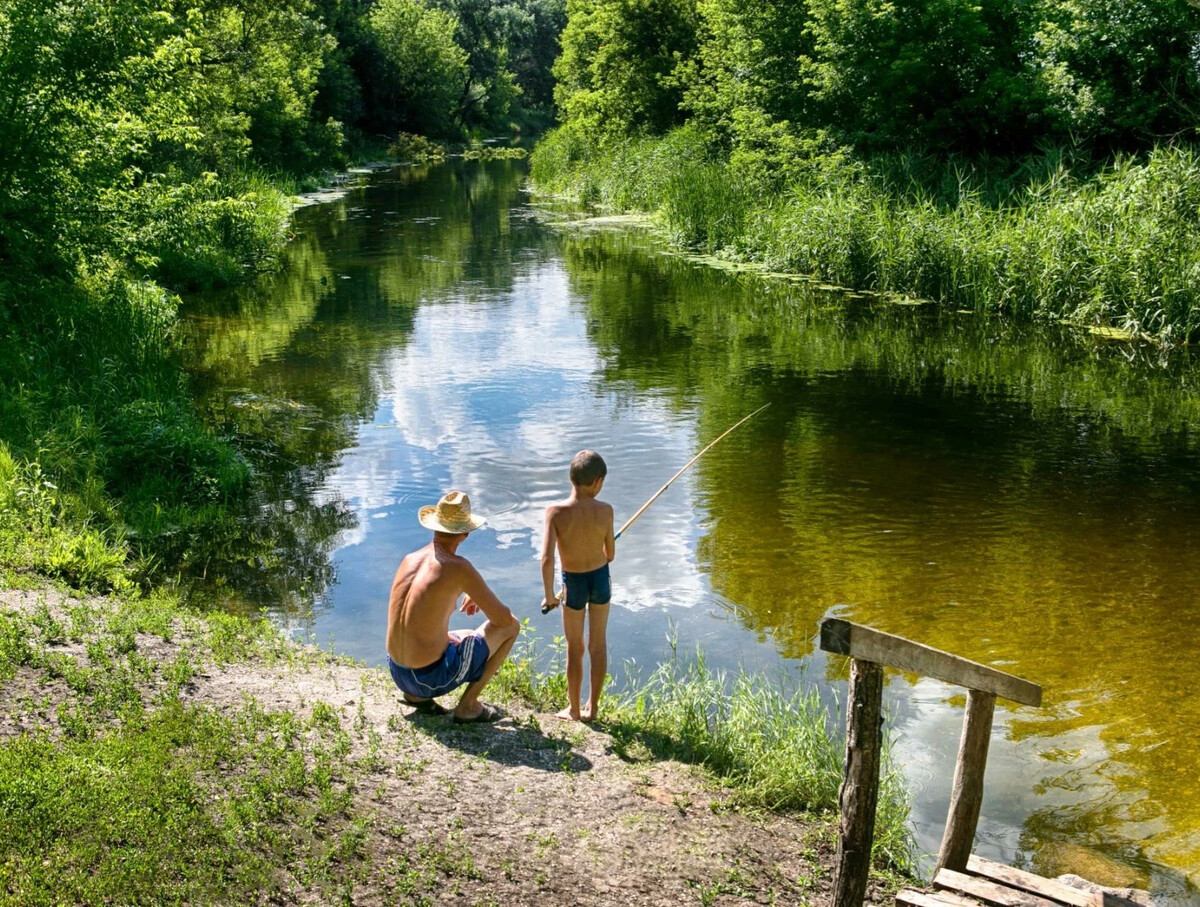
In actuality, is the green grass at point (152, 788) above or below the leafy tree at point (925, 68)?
below

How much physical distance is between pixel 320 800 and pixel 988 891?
2.80 m

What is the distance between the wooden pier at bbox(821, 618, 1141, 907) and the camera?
430 centimetres

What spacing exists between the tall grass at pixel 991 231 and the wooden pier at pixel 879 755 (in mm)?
13156

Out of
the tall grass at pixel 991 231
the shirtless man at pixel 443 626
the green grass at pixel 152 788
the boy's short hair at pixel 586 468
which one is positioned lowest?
the green grass at pixel 152 788

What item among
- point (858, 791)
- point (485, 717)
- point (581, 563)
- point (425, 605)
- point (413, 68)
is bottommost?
point (485, 717)

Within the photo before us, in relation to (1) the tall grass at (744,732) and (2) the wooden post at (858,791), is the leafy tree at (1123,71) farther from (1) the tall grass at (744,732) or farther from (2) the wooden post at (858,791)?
(2) the wooden post at (858,791)

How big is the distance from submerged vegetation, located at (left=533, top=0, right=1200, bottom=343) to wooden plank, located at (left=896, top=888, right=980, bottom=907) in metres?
13.6

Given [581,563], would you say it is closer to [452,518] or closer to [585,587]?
[585,587]

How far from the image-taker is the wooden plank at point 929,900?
4.44m

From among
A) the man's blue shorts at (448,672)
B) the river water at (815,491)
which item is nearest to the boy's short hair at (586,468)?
the man's blue shorts at (448,672)

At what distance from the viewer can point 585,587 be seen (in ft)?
20.0

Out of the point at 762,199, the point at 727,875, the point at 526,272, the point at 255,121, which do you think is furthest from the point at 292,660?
the point at 255,121

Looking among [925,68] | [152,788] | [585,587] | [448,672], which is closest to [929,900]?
[585,587]

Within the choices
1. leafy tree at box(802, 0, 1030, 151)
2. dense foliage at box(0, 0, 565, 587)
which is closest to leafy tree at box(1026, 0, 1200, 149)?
leafy tree at box(802, 0, 1030, 151)
